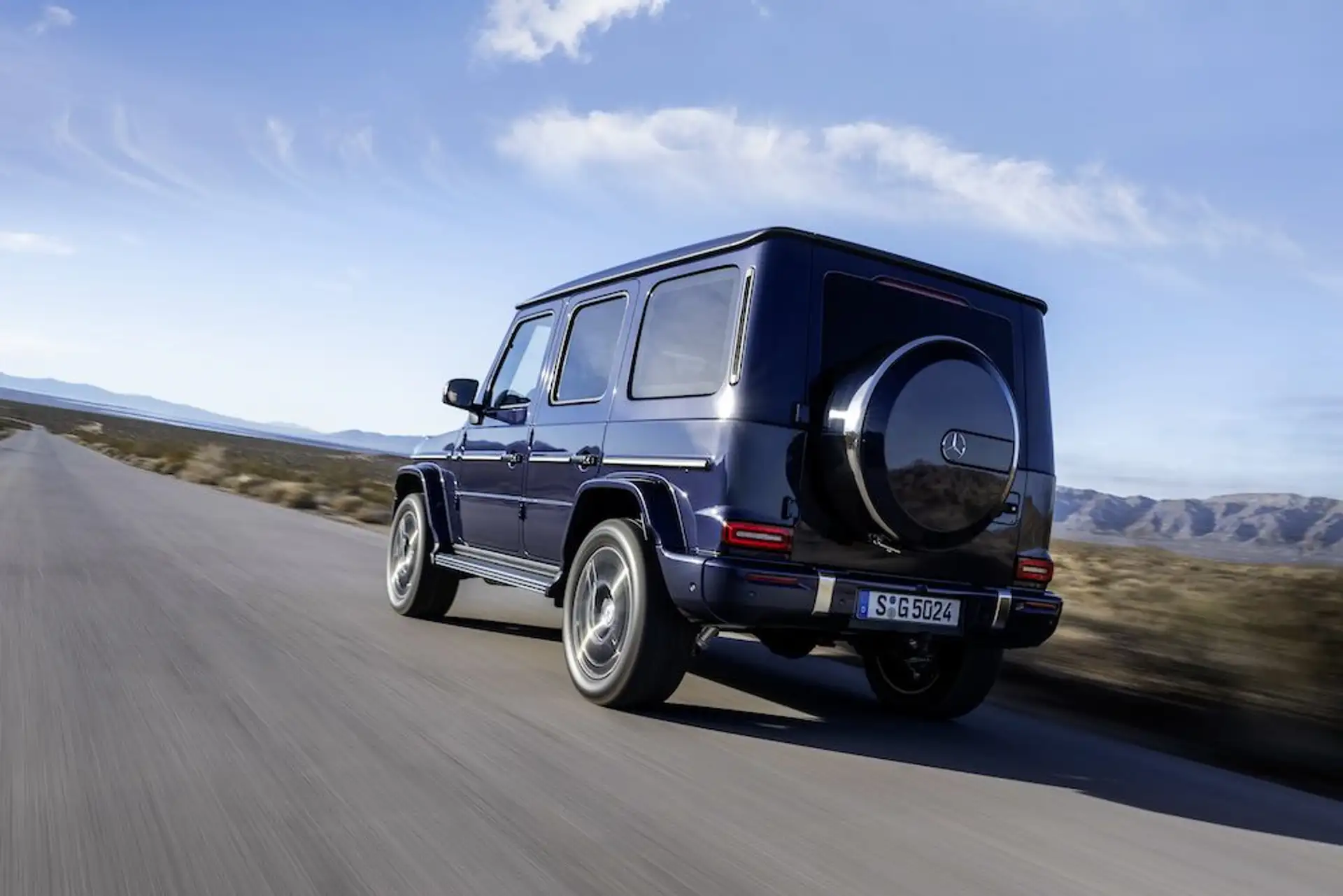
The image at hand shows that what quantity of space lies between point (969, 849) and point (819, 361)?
1999 millimetres

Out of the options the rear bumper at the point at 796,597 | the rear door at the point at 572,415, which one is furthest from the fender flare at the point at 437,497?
the rear bumper at the point at 796,597

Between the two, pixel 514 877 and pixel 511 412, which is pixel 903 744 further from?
pixel 511 412

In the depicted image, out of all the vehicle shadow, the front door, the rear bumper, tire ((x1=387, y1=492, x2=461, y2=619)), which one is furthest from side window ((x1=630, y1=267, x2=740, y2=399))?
tire ((x1=387, y1=492, x2=461, y2=619))

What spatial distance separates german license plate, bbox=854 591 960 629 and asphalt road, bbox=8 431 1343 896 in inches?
21.6

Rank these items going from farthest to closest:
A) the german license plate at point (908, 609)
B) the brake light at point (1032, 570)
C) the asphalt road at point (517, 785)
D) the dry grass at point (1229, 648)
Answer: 1. the dry grass at point (1229, 648)
2. the brake light at point (1032, 570)
3. the german license plate at point (908, 609)
4. the asphalt road at point (517, 785)

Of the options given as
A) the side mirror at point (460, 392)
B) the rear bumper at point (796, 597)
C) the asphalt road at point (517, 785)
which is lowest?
the asphalt road at point (517, 785)

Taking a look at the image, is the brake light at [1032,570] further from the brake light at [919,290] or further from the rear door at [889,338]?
the brake light at [919,290]

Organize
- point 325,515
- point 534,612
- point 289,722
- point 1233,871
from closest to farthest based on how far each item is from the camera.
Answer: point 1233,871
point 289,722
point 534,612
point 325,515

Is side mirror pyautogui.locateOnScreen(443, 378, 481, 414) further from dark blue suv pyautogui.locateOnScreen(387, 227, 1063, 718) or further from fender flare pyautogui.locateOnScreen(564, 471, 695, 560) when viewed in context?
fender flare pyautogui.locateOnScreen(564, 471, 695, 560)

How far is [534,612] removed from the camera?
826 cm

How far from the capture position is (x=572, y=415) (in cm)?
577

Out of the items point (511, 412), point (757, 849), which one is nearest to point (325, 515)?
point (511, 412)

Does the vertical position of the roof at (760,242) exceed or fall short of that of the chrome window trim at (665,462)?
it exceeds it

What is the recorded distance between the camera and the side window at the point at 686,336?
184 inches
